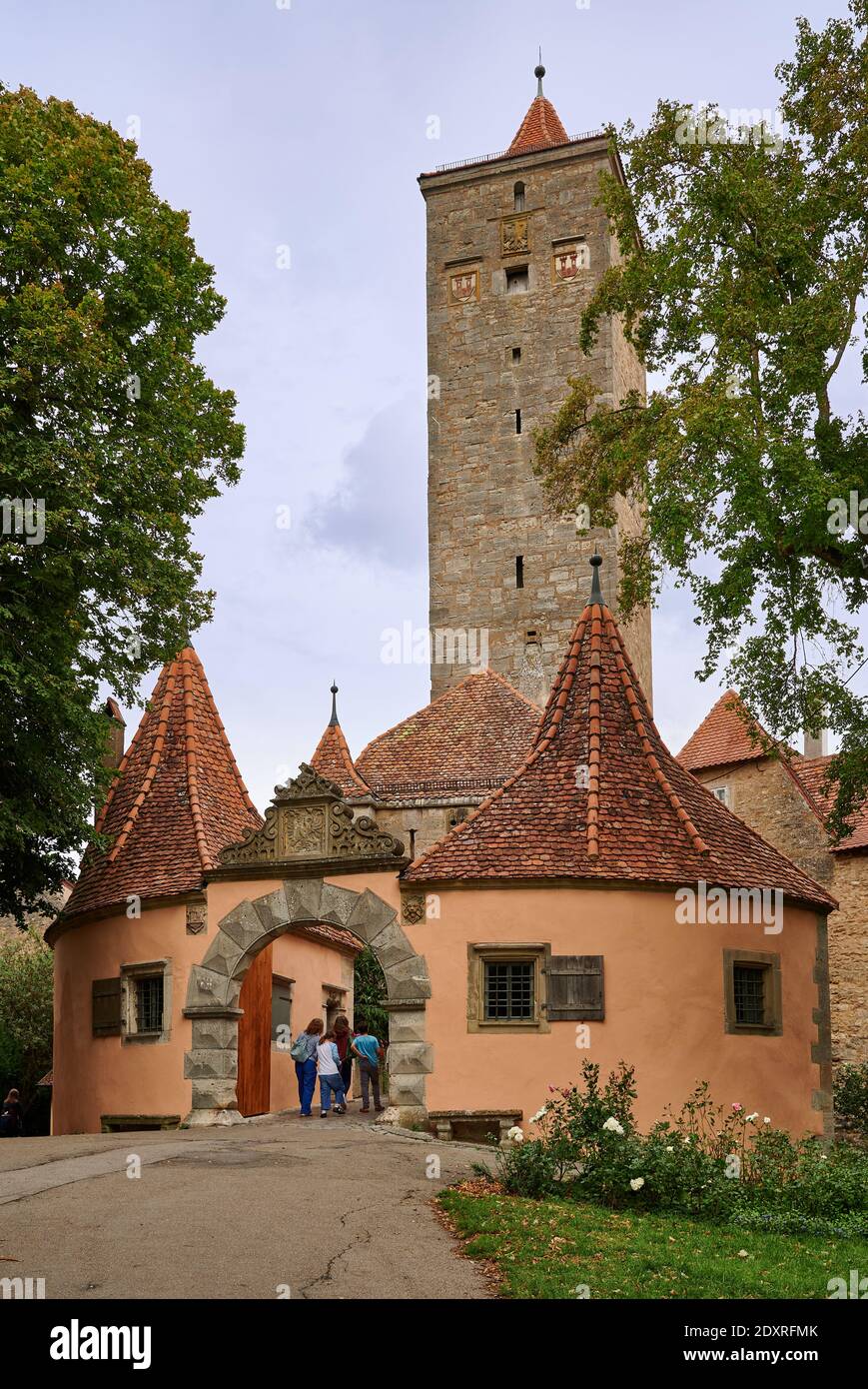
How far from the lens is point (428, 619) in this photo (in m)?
38.0

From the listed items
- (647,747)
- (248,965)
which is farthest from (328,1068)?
(647,747)

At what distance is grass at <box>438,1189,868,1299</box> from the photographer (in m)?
8.55

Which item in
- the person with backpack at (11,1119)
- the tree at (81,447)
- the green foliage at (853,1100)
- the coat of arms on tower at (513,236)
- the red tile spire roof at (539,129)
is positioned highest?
the red tile spire roof at (539,129)

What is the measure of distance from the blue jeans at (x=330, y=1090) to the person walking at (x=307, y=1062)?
0.61 feet

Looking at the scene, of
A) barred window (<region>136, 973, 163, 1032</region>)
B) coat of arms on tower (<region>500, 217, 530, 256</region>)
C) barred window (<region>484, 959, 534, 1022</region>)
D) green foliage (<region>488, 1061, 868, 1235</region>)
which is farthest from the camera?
coat of arms on tower (<region>500, 217, 530, 256</region>)

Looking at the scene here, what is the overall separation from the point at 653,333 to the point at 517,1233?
1304 centimetres

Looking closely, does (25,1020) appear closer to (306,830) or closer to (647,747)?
(306,830)

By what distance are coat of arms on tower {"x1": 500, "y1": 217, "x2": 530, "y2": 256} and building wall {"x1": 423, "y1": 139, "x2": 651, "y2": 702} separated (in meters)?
0.16

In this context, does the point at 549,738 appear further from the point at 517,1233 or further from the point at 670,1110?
the point at 517,1233

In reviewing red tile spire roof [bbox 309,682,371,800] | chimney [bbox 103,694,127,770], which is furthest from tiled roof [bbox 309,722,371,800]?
chimney [bbox 103,694,127,770]

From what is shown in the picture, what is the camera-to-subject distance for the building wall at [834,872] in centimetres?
2636

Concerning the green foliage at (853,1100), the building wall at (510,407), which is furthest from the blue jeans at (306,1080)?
the building wall at (510,407)

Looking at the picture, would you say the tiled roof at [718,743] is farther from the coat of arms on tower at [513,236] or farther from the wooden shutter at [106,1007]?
the wooden shutter at [106,1007]

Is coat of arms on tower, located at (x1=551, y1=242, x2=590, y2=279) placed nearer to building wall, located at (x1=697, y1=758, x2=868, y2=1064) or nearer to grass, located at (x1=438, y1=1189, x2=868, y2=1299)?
building wall, located at (x1=697, y1=758, x2=868, y2=1064)
